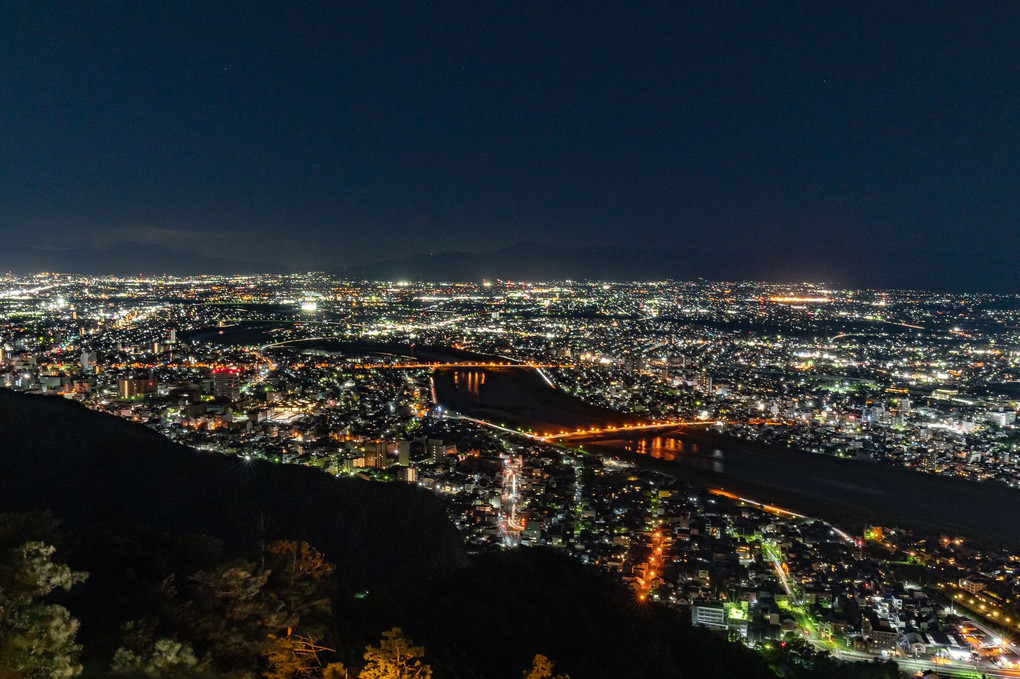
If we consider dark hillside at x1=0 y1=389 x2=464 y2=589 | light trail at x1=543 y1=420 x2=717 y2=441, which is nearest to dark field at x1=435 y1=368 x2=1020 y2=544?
light trail at x1=543 y1=420 x2=717 y2=441

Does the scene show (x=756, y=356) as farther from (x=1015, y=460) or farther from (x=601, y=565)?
(x=601, y=565)

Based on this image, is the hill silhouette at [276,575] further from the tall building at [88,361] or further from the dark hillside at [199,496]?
the tall building at [88,361]

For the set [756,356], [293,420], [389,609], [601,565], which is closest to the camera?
[389,609]

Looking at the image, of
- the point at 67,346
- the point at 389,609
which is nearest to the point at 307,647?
the point at 389,609

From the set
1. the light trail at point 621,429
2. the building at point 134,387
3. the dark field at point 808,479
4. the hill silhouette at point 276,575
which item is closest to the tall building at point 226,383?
the building at point 134,387

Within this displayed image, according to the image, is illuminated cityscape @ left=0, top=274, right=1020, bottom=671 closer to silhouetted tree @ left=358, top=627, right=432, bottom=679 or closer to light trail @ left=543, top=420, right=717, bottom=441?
light trail @ left=543, top=420, right=717, bottom=441

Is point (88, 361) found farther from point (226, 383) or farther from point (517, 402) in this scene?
point (517, 402)

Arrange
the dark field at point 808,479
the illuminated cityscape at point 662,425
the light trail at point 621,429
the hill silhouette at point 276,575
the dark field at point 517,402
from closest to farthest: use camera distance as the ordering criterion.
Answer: the hill silhouette at point 276,575 → the illuminated cityscape at point 662,425 → the dark field at point 808,479 → the light trail at point 621,429 → the dark field at point 517,402

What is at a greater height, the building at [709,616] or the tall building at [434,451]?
the tall building at [434,451]

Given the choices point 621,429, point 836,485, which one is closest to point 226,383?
point 621,429
